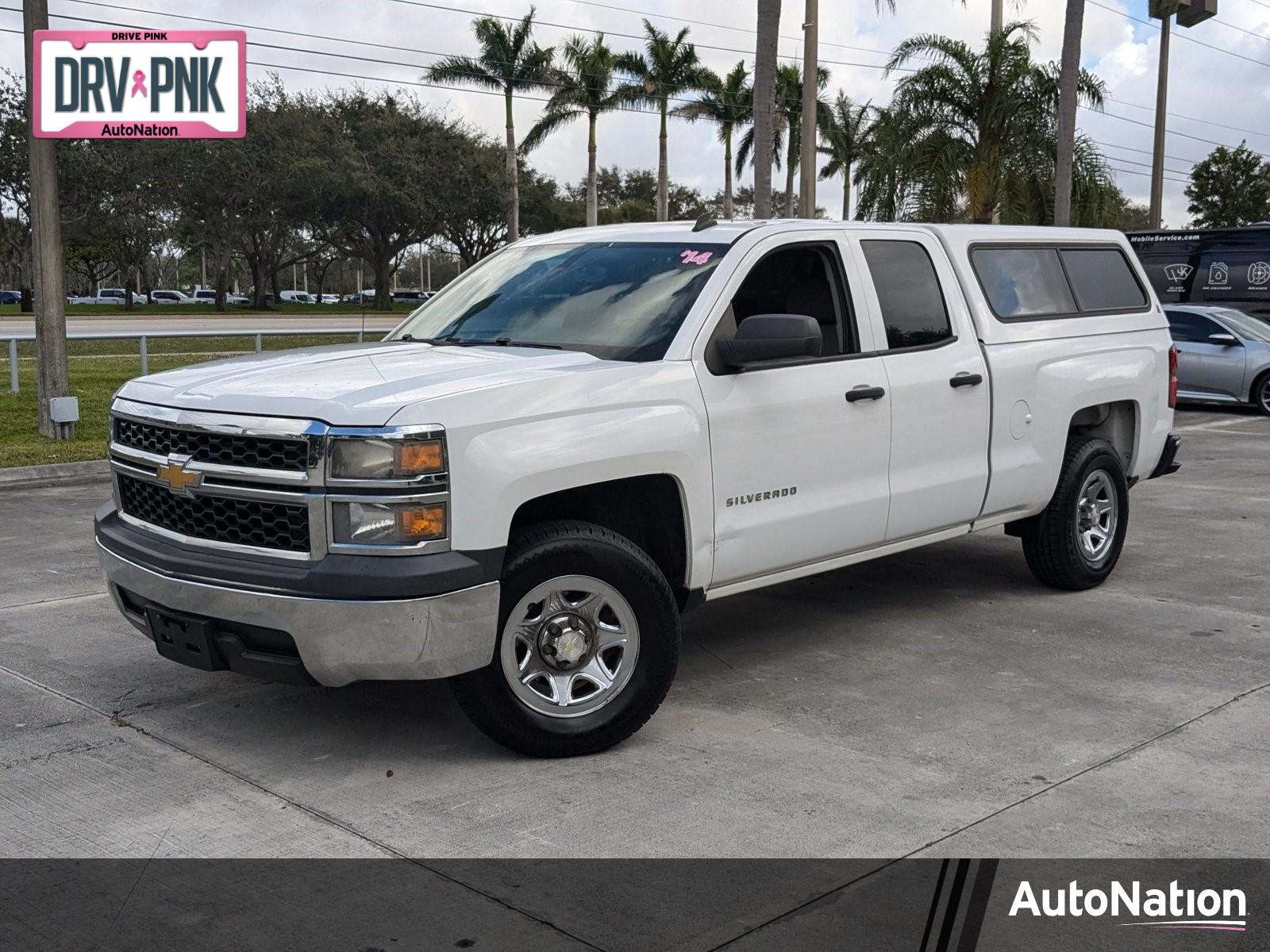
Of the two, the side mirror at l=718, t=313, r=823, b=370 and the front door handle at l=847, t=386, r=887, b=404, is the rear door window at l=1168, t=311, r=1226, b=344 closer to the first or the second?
the front door handle at l=847, t=386, r=887, b=404

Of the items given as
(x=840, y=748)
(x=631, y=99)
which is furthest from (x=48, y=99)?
(x=631, y=99)

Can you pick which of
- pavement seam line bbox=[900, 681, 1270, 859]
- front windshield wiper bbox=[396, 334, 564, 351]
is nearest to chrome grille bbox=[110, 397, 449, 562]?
front windshield wiper bbox=[396, 334, 564, 351]

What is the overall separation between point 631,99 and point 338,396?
44459mm

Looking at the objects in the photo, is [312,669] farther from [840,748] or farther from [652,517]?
[840,748]

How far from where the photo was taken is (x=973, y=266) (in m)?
6.93

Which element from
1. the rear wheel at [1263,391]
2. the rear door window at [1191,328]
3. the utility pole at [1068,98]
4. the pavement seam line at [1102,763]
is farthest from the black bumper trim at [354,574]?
the utility pole at [1068,98]

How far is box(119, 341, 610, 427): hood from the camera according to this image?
4.52m

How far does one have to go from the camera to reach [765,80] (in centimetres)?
1866

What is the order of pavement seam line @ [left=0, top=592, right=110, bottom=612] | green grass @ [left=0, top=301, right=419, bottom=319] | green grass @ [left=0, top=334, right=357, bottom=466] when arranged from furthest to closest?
green grass @ [left=0, top=301, right=419, bottom=319], green grass @ [left=0, top=334, right=357, bottom=466], pavement seam line @ [left=0, top=592, right=110, bottom=612]

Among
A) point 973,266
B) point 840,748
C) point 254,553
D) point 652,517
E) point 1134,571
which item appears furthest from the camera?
point 1134,571

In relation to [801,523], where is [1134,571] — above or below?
below

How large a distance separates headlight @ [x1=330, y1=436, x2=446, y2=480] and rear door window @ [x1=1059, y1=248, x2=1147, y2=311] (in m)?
4.53

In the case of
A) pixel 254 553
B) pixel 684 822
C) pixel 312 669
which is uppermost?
pixel 254 553

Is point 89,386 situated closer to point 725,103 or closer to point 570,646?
point 570,646
